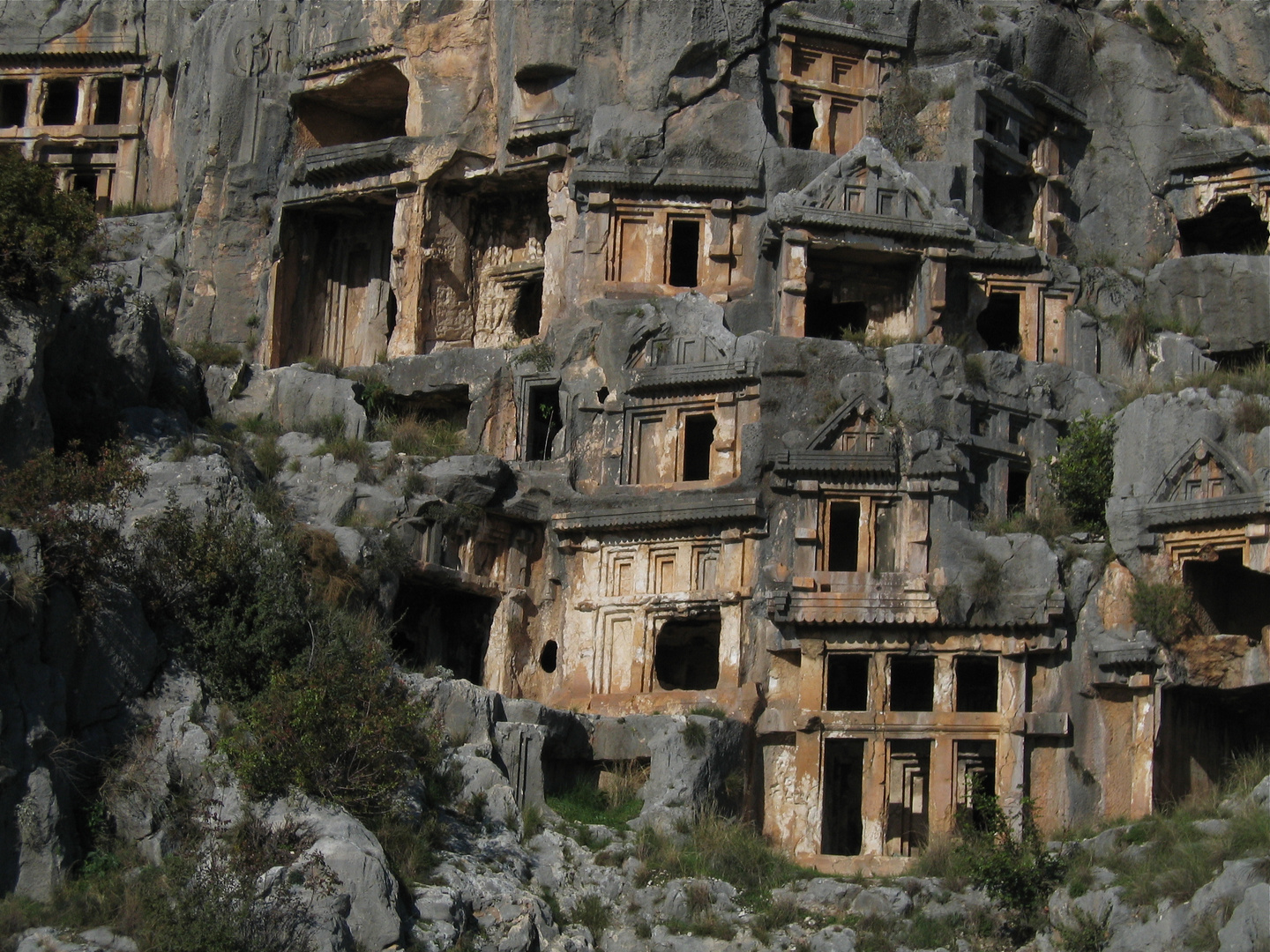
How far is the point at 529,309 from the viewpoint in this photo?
1761 inches

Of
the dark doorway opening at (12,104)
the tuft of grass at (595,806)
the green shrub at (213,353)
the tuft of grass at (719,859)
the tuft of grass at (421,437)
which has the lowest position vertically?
the tuft of grass at (719,859)

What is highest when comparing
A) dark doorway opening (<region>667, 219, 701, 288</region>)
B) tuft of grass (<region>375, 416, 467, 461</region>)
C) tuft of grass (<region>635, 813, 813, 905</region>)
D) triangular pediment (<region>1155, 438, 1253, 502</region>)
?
dark doorway opening (<region>667, 219, 701, 288</region>)

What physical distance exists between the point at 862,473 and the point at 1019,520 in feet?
9.28

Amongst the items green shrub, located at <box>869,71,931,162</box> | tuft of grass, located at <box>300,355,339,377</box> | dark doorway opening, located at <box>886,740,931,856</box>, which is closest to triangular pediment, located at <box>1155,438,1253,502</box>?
dark doorway opening, located at <box>886,740,931,856</box>

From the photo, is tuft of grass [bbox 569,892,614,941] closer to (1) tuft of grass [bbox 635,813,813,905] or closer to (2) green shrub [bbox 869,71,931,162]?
(1) tuft of grass [bbox 635,813,813,905]

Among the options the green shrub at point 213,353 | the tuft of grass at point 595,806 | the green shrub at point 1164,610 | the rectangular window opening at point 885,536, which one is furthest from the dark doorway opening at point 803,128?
the tuft of grass at point 595,806

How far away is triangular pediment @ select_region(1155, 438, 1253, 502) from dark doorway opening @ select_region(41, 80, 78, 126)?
30.8m

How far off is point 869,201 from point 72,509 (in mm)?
17480

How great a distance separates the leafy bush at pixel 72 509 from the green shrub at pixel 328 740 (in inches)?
117

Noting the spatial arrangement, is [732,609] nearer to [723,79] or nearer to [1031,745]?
[1031,745]

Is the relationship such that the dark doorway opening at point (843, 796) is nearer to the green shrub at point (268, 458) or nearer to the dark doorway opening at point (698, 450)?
the dark doorway opening at point (698, 450)

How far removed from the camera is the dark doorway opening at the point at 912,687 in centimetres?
3609

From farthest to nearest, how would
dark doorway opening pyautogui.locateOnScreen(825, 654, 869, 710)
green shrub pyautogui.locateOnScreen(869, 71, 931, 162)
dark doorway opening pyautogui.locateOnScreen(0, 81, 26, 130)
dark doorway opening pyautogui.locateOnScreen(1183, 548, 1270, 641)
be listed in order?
dark doorway opening pyautogui.locateOnScreen(0, 81, 26, 130)
green shrub pyautogui.locateOnScreen(869, 71, 931, 162)
dark doorway opening pyautogui.locateOnScreen(825, 654, 869, 710)
dark doorway opening pyautogui.locateOnScreen(1183, 548, 1270, 641)

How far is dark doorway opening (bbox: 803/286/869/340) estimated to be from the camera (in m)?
40.6
